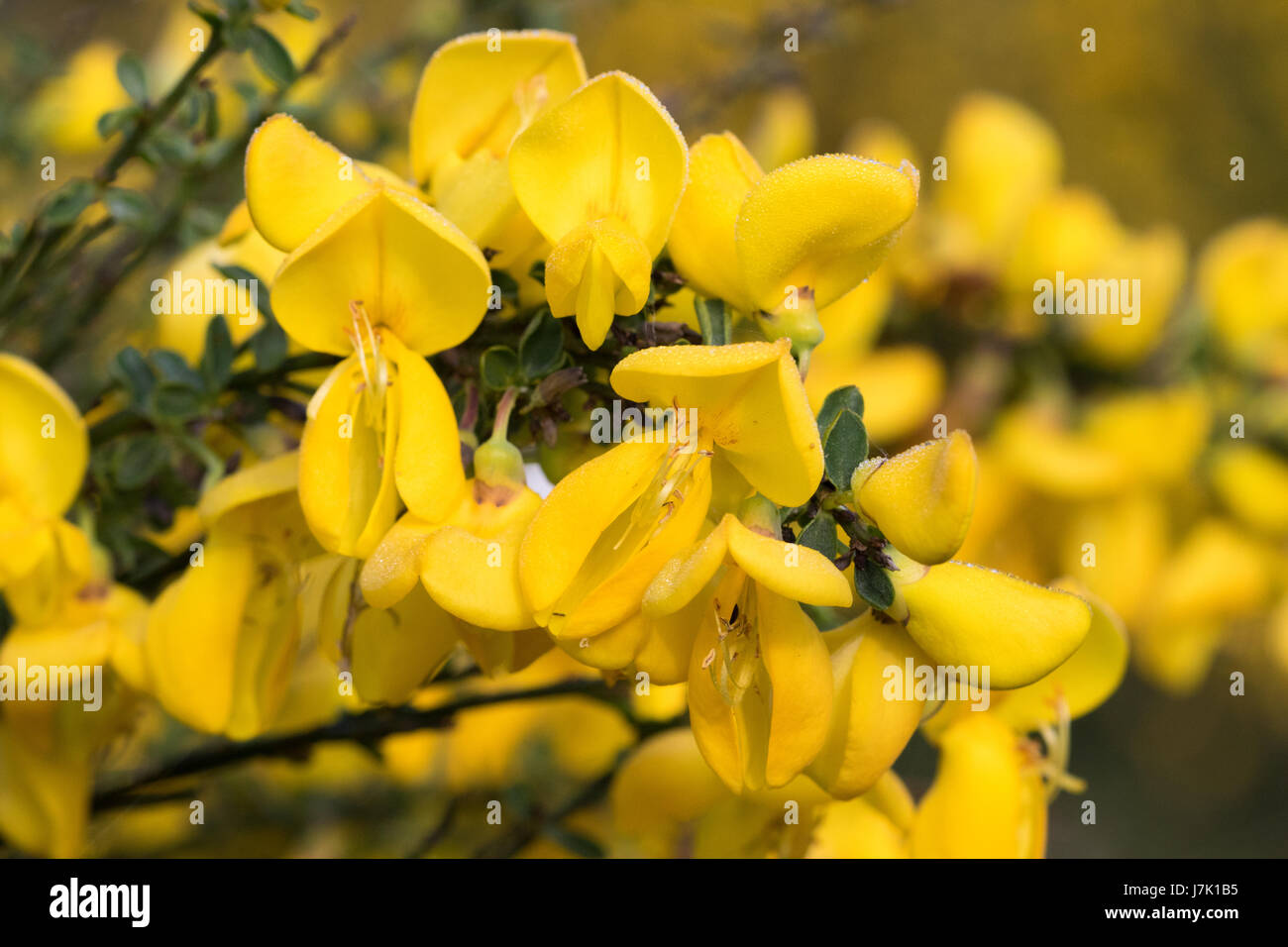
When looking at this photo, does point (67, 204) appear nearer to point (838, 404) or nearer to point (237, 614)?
point (237, 614)

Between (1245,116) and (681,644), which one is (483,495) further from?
(1245,116)

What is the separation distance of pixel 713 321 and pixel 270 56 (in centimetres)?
23

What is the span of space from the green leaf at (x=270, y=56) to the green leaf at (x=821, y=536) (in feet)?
0.95

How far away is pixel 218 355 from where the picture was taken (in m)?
0.42

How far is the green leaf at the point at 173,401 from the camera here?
43 cm

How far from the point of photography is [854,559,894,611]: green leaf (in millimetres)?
352

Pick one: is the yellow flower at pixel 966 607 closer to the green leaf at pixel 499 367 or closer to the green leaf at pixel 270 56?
the green leaf at pixel 499 367

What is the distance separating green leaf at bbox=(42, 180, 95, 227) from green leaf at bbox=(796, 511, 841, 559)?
12.8 inches

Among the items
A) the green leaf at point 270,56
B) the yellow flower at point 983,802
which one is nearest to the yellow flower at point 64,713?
the green leaf at point 270,56

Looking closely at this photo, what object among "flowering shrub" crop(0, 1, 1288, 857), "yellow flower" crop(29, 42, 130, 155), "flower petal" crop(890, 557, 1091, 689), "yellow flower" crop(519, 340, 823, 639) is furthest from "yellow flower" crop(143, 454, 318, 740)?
"yellow flower" crop(29, 42, 130, 155)

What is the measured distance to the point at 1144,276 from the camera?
855 millimetres

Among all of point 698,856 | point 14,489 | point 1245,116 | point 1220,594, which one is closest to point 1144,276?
point 1220,594

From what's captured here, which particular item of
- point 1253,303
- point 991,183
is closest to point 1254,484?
point 1253,303

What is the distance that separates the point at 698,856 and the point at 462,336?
26 centimetres
